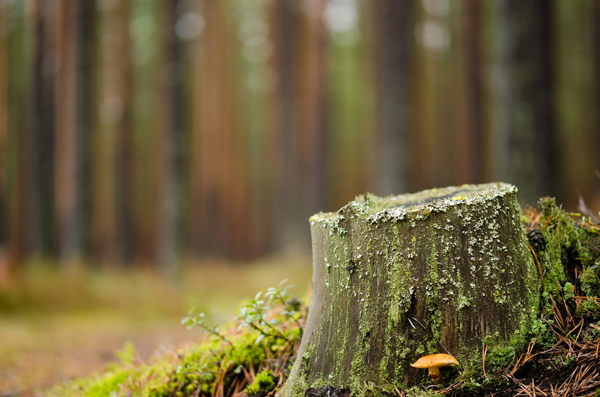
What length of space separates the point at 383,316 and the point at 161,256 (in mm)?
10394

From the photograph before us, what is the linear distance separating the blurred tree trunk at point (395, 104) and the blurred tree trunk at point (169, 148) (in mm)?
5677

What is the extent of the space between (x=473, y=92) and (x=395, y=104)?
24.2 feet

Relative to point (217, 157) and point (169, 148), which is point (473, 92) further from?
point (217, 157)

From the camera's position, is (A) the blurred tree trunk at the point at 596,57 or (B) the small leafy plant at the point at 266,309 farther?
(A) the blurred tree trunk at the point at 596,57

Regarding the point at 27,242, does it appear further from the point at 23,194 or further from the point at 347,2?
the point at 347,2

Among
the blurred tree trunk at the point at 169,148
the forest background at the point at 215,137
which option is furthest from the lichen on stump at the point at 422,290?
the blurred tree trunk at the point at 169,148

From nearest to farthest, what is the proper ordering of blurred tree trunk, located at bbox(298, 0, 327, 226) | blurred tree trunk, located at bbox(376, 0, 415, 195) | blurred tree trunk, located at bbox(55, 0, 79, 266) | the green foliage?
the green foliage < blurred tree trunk, located at bbox(376, 0, 415, 195) < blurred tree trunk, located at bbox(55, 0, 79, 266) < blurred tree trunk, located at bbox(298, 0, 327, 226)

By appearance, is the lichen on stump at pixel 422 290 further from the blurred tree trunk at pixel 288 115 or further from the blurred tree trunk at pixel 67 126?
the blurred tree trunk at pixel 288 115

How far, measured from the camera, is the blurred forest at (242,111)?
731 centimetres

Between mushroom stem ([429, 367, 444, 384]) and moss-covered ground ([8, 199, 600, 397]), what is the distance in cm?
3

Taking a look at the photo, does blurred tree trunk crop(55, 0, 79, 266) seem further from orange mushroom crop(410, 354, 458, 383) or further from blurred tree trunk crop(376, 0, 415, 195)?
orange mushroom crop(410, 354, 458, 383)

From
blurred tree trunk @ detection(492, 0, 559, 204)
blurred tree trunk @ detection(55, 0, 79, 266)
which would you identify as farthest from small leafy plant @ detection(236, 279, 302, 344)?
blurred tree trunk @ detection(55, 0, 79, 266)

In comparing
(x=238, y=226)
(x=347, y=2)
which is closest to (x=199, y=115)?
(x=238, y=226)

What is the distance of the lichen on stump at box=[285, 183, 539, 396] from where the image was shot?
159 cm
